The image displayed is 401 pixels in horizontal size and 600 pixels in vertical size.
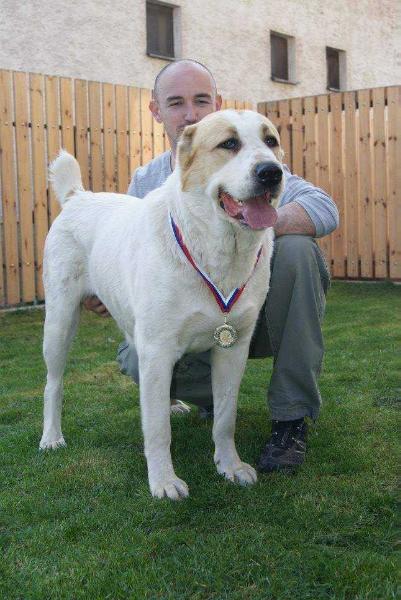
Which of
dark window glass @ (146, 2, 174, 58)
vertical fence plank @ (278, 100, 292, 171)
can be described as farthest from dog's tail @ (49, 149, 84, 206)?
dark window glass @ (146, 2, 174, 58)

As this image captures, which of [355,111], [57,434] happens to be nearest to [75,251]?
[57,434]

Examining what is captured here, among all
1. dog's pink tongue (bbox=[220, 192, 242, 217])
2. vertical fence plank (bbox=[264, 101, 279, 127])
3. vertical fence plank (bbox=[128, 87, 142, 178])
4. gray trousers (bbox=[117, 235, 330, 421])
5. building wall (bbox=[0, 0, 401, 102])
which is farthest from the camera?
building wall (bbox=[0, 0, 401, 102])

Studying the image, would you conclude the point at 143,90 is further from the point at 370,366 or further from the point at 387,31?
the point at 387,31

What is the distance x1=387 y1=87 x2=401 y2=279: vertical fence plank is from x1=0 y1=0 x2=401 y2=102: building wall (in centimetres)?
389

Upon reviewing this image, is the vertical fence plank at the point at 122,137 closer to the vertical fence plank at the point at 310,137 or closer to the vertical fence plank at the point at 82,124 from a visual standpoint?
the vertical fence plank at the point at 82,124

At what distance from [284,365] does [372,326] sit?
2.88 m

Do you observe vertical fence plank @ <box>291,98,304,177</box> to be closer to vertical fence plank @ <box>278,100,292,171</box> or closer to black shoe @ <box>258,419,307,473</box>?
Result: vertical fence plank @ <box>278,100,292,171</box>

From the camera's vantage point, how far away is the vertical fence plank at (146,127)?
6.89 meters

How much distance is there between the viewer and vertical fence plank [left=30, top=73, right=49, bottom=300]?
6148 mm

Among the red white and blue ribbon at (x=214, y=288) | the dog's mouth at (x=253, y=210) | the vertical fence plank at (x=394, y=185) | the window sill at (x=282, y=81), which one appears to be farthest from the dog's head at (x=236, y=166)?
the window sill at (x=282, y=81)

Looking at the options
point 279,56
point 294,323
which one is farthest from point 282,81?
point 294,323

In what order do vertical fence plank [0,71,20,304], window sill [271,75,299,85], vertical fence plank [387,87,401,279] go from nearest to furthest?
vertical fence plank [0,71,20,304] → vertical fence plank [387,87,401,279] → window sill [271,75,299,85]

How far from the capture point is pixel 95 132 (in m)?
6.57

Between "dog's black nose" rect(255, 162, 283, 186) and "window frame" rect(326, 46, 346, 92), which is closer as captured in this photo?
"dog's black nose" rect(255, 162, 283, 186)
